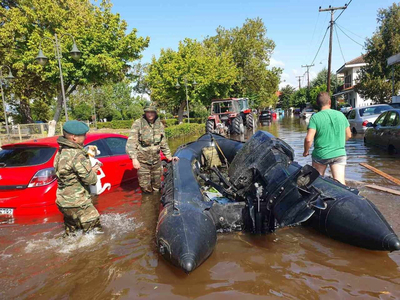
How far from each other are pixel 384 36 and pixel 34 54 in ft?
81.7

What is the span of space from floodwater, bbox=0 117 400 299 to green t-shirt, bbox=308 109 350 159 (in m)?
1.10

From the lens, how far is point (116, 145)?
596 centimetres

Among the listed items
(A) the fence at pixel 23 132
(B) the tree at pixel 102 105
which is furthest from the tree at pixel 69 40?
(B) the tree at pixel 102 105

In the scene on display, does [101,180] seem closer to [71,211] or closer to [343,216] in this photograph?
[71,211]

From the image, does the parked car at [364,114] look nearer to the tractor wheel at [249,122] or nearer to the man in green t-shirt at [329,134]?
the tractor wheel at [249,122]

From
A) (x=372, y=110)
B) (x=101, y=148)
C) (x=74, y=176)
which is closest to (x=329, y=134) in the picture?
(x=74, y=176)

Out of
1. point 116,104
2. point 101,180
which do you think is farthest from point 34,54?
point 116,104

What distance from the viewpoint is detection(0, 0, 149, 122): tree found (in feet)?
55.1

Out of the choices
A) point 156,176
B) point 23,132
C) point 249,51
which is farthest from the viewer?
point 249,51

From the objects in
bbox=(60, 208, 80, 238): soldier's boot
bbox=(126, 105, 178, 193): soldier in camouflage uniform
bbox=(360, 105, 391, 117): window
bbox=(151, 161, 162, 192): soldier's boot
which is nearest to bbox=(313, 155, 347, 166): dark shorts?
bbox=(126, 105, 178, 193): soldier in camouflage uniform

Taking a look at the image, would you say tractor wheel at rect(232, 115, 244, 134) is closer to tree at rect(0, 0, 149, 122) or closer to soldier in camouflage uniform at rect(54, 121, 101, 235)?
tree at rect(0, 0, 149, 122)

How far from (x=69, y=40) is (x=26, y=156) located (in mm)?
14659

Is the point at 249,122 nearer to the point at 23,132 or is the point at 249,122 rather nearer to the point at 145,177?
the point at 23,132

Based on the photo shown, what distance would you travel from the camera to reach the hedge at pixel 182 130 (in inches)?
665
